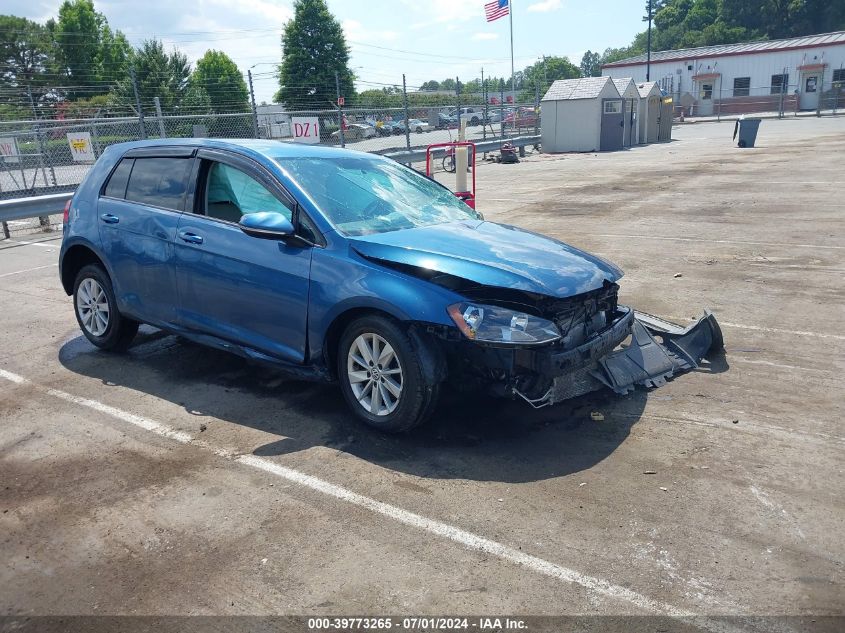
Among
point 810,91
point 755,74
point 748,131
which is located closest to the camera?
point 748,131

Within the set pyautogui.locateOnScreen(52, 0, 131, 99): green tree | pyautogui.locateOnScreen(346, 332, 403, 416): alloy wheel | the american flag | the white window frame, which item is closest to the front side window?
pyautogui.locateOnScreen(346, 332, 403, 416): alloy wheel

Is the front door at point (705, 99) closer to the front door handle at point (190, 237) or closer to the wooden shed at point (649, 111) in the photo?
the wooden shed at point (649, 111)

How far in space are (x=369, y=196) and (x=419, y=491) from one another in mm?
2237

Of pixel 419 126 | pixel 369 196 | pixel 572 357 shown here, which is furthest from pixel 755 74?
pixel 572 357

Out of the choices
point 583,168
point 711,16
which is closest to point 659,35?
point 711,16

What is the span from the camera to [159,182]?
539 cm

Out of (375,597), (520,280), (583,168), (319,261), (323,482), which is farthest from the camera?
(583,168)

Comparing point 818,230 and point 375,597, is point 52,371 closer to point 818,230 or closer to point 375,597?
point 375,597

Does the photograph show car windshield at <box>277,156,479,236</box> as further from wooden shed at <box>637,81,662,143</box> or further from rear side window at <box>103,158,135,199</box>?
wooden shed at <box>637,81,662,143</box>

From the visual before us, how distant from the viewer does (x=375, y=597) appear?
2.84 m

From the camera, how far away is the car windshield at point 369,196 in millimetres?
4617

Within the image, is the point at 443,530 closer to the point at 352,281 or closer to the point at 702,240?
the point at 352,281

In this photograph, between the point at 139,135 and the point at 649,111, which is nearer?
the point at 139,135

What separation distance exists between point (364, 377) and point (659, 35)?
128 meters
